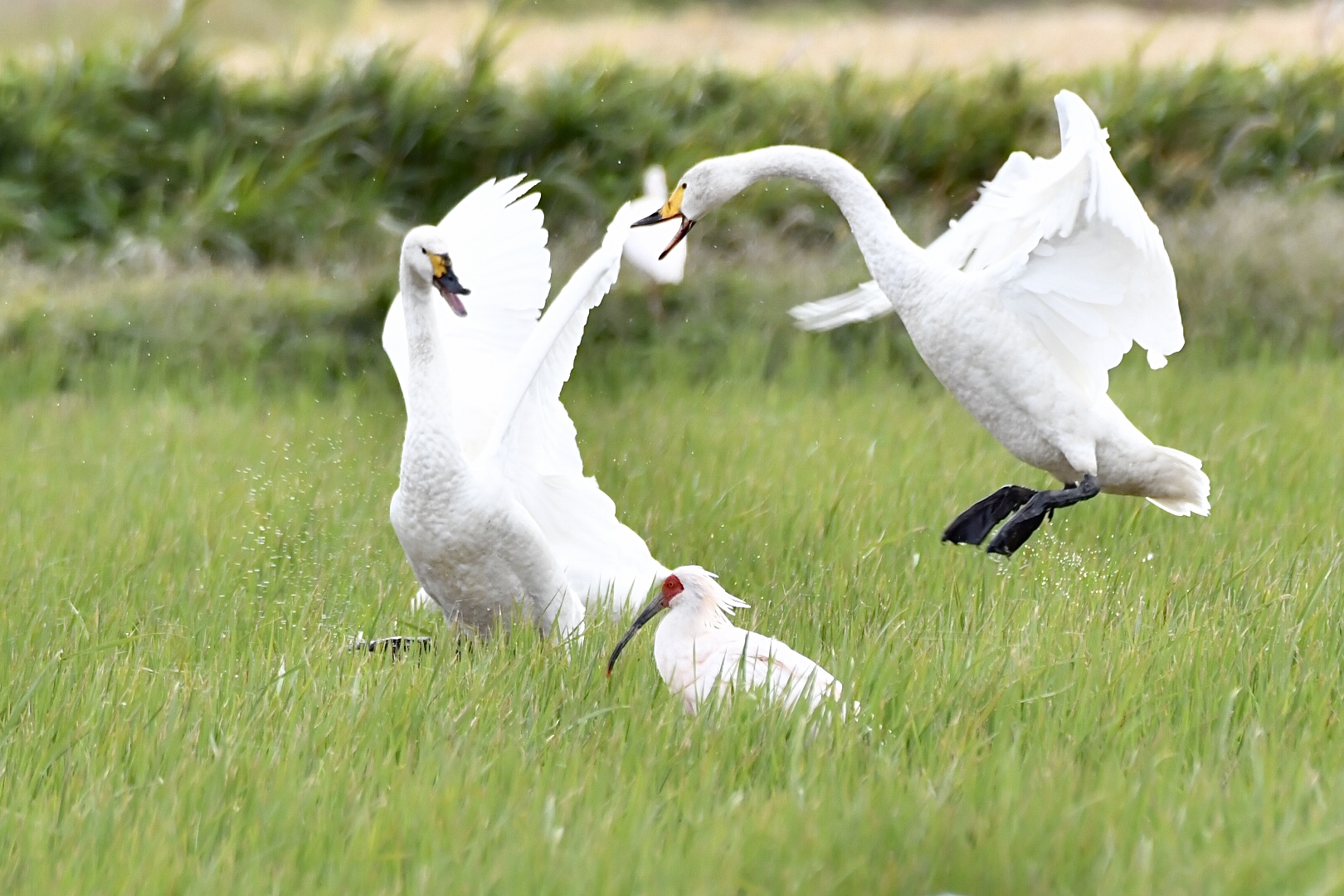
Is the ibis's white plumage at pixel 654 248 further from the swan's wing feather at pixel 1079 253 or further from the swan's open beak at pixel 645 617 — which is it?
the swan's open beak at pixel 645 617

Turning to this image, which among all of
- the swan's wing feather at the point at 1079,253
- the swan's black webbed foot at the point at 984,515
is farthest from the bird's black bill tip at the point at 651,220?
the swan's black webbed foot at the point at 984,515

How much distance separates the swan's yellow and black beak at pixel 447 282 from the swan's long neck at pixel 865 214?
0.90 m

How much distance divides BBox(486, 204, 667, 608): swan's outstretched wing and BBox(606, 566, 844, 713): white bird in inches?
28.6

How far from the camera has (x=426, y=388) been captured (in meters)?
4.54

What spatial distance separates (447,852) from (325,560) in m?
2.54

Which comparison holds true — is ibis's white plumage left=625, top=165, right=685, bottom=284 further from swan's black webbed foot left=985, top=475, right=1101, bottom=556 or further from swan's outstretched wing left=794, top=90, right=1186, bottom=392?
swan's black webbed foot left=985, top=475, right=1101, bottom=556

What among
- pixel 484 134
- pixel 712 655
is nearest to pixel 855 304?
pixel 712 655

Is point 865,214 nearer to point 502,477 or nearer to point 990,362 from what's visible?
point 990,362

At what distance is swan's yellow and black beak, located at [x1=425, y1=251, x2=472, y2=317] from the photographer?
4.39m

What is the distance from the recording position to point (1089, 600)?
4.64 metres

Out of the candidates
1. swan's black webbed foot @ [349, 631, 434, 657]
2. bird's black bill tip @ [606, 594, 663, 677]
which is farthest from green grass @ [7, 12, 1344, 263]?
bird's black bill tip @ [606, 594, 663, 677]

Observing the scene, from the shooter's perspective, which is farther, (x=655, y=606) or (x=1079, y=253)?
(x=1079, y=253)

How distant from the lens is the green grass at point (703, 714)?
276 centimetres

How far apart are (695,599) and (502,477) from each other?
850mm
